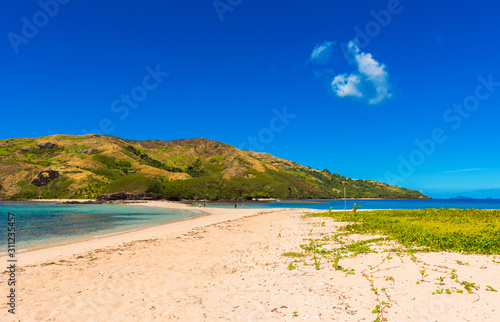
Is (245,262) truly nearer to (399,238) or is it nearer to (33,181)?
(399,238)

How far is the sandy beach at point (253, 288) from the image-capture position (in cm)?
764

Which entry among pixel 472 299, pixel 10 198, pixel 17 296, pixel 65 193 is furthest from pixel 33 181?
pixel 472 299

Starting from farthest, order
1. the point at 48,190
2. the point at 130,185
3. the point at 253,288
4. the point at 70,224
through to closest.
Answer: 1. the point at 48,190
2. the point at 130,185
3. the point at 70,224
4. the point at 253,288

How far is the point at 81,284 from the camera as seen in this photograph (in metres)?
10.8

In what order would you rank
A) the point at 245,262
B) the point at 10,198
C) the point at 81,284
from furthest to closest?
the point at 10,198
the point at 245,262
the point at 81,284

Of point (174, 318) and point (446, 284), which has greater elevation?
point (446, 284)

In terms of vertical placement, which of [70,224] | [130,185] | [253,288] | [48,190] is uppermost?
[130,185]

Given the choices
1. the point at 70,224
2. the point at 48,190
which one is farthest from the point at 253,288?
the point at 48,190

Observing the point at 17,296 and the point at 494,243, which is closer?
the point at 17,296

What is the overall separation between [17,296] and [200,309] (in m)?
7.10

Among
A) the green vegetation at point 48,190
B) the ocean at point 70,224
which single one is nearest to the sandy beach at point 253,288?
the ocean at point 70,224

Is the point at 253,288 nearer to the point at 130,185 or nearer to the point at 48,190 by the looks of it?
the point at 130,185

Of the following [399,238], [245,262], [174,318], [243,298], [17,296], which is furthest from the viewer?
[399,238]

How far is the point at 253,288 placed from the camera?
9727mm
